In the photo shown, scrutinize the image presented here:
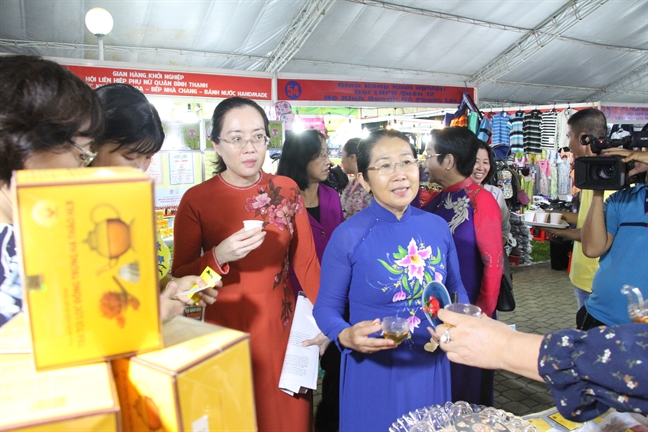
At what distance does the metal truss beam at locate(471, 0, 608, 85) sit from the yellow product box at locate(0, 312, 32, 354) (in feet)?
28.5

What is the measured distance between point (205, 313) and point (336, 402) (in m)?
1.49

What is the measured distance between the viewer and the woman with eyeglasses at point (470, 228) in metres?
2.31

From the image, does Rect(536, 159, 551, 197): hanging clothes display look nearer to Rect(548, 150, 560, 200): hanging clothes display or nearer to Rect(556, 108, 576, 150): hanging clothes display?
Rect(548, 150, 560, 200): hanging clothes display

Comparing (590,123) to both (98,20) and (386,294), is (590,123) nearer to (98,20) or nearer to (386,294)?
(386,294)

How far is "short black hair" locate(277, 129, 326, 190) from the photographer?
3010 millimetres

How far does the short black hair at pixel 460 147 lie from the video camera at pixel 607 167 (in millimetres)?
572

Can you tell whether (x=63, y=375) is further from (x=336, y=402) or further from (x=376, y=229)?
(x=336, y=402)

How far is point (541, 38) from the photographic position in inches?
361

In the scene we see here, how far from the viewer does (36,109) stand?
775 millimetres

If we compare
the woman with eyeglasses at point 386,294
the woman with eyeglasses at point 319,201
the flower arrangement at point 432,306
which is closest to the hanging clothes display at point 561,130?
the woman with eyeglasses at point 319,201

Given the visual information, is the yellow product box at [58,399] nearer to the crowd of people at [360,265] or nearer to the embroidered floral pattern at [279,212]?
the crowd of people at [360,265]

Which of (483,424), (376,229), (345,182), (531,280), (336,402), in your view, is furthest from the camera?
(531,280)

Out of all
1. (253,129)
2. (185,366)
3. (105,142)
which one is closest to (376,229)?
(253,129)

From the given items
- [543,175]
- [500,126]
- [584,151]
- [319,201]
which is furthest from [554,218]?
[543,175]
